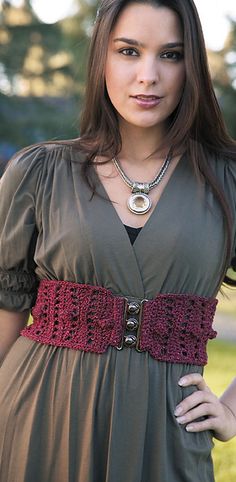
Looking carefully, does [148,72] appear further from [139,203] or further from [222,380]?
[222,380]

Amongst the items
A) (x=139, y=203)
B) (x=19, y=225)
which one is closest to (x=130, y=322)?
(x=139, y=203)

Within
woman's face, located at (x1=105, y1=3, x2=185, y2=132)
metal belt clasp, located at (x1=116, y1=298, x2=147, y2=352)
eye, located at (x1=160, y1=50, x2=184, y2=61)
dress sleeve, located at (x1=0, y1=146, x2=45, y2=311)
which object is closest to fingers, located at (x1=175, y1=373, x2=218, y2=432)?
metal belt clasp, located at (x1=116, y1=298, x2=147, y2=352)

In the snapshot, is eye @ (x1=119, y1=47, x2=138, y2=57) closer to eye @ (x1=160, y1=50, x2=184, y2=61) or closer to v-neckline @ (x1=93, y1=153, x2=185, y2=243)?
eye @ (x1=160, y1=50, x2=184, y2=61)

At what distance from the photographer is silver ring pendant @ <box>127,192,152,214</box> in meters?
2.65

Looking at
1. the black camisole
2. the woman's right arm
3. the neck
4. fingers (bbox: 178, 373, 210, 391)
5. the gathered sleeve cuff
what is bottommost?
fingers (bbox: 178, 373, 210, 391)

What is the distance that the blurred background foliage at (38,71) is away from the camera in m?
18.9

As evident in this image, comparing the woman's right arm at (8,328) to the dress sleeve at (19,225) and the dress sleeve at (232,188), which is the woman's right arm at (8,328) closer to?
the dress sleeve at (19,225)

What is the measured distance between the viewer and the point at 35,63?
19219 millimetres

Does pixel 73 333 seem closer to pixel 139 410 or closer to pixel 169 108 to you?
pixel 139 410

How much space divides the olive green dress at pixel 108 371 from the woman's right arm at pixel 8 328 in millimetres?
182

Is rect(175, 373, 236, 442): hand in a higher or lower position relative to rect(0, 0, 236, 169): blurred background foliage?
lower

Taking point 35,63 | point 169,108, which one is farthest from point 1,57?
point 169,108

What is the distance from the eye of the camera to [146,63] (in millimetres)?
2607

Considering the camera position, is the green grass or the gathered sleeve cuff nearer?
the gathered sleeve cuff
